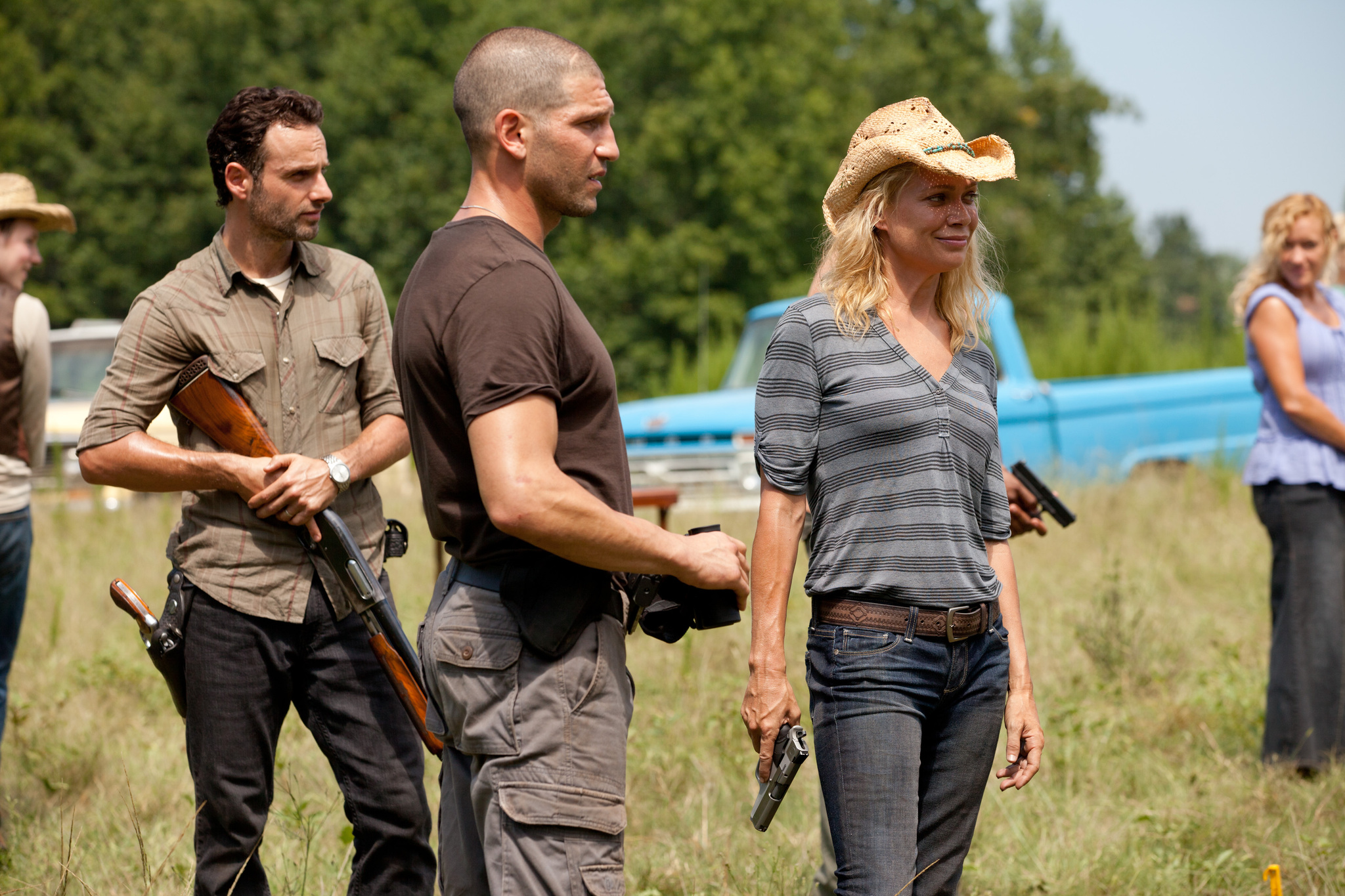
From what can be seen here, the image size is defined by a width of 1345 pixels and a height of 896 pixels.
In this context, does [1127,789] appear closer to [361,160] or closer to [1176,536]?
[1176,536]

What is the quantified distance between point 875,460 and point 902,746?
0.59m

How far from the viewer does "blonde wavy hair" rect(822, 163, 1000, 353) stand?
8.88 ft

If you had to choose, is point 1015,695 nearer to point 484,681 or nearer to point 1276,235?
point 484,681

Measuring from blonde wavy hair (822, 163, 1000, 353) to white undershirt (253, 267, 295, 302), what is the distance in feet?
4.62

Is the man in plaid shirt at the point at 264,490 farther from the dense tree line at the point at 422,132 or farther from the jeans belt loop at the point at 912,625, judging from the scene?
the dense tree line at the point at 422,132

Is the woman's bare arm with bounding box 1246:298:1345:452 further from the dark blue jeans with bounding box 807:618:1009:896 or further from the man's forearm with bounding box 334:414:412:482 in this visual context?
the man's forearm with bounding box 334:414:412:482

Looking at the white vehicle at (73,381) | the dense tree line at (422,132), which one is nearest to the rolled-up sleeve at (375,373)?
the white vehicle at (73,381)

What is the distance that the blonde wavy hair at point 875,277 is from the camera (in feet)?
8.88

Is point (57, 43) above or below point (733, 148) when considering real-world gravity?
above

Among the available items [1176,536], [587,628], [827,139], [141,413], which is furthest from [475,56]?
[827,139]

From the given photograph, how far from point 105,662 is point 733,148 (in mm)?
25296

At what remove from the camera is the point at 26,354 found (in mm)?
4043

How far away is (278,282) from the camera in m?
3.27

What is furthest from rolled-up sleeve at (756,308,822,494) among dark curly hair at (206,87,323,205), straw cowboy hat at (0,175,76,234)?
straw cowboy hat at (0,175,76,234)
